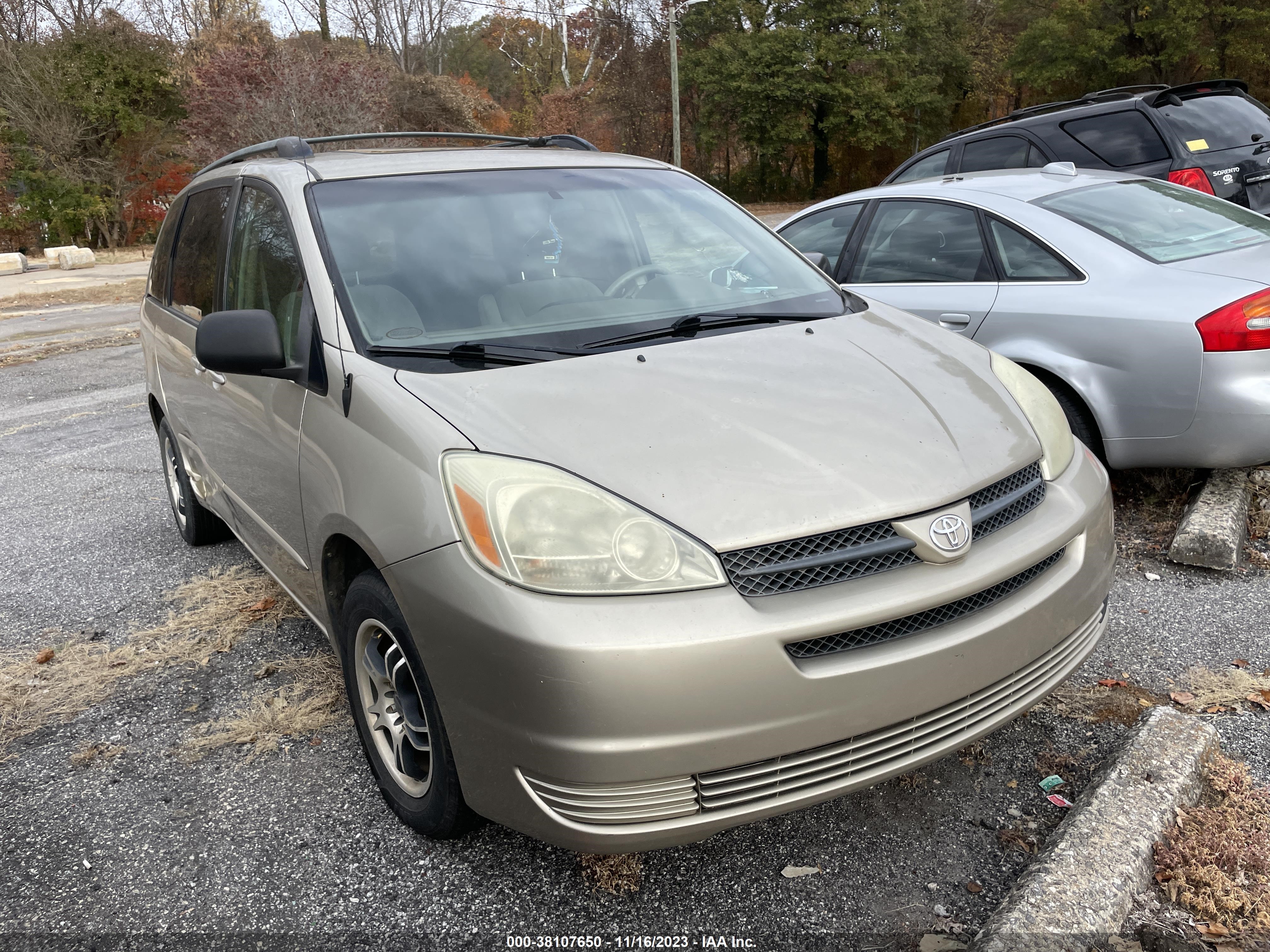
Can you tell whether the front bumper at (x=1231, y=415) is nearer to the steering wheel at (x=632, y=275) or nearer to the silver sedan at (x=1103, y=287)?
the silver sedan at (x=1103, y=287)

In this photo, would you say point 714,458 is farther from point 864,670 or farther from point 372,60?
point 372,60

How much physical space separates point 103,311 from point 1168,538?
59.5ft

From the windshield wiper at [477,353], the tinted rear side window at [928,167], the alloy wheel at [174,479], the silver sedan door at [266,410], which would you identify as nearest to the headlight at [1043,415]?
the windshield wiper at [477,353]

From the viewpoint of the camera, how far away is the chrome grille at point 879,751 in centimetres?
194

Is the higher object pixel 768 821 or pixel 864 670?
pixel 864 670

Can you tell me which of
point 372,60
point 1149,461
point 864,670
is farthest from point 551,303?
point 372,60

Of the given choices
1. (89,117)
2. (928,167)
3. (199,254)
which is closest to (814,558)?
(199,254)

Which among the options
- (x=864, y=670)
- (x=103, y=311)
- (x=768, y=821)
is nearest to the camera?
(x=864, y=670)

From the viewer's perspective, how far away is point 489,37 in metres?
57.5

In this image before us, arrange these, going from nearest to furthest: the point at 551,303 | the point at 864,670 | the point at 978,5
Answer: the point at 864,670
the point at 551,303
the point at 978,5

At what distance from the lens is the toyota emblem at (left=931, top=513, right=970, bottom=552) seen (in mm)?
2072

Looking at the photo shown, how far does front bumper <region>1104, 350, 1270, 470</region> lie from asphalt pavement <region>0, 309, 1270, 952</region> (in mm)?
628

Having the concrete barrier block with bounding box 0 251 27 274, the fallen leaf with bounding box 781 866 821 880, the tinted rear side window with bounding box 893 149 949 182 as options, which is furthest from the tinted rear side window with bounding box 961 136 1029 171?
the concrete barrier block with bounding box 0 251 27 274

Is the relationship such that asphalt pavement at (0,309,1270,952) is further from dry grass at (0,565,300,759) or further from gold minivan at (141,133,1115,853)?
gold minivan at (141,133,1115,853)
